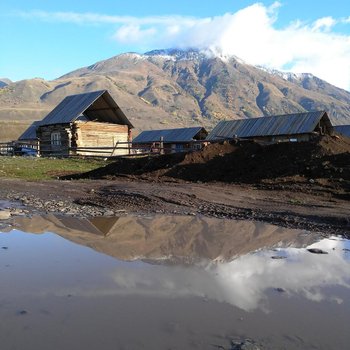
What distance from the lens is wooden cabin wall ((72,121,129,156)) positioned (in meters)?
36.1

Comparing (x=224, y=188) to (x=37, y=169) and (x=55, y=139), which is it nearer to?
(x=37, y=169)

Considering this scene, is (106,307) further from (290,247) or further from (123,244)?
(290,247)

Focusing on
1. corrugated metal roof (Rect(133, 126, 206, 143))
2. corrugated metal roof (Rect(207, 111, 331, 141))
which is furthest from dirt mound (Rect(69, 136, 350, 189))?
corrugated metal roof (Rect(133, 126, 206, 143))

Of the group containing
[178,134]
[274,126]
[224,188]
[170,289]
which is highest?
[274,126]

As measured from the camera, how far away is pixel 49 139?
38500mm

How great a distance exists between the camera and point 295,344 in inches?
144

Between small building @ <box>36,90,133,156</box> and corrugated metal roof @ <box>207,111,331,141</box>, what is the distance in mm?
9054

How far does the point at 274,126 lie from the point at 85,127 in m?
15.6

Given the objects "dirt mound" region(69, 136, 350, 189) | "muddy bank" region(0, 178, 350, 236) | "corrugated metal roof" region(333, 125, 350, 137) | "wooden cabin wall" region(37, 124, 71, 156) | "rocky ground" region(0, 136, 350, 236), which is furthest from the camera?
"corrugated metal roof" region(333, 125, 350, 137)

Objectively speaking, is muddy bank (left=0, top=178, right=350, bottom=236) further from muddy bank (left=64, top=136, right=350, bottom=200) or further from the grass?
the grass

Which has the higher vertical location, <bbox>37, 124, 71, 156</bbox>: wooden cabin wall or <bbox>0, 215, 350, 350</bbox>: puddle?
<bbox>37, 124, 71, 156</bbox>: wooden cabin wall

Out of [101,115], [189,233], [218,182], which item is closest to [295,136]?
[101,115]

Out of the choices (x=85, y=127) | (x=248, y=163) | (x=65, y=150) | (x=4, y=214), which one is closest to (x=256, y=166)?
(x=248, y=163)

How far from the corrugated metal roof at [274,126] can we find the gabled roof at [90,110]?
9259 millimetres
